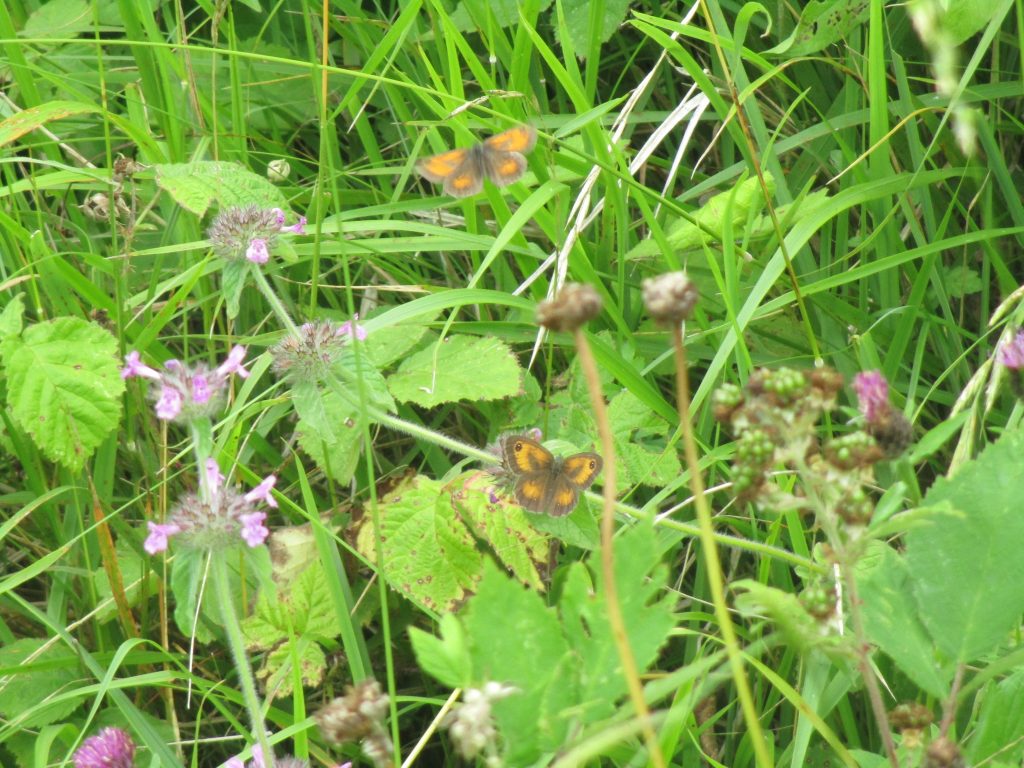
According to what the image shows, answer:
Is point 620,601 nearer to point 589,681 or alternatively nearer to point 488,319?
point 589,681

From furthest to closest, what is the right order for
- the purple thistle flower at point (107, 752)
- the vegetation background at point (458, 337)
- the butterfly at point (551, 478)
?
the vegetation background at point (458, 337) → the butterfly at point (551, 478) → the purple thistle flower at point (107, 752)

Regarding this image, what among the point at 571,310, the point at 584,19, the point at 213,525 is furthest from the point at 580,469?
the point at 584,19

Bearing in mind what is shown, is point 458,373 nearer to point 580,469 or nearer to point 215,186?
point 580,469

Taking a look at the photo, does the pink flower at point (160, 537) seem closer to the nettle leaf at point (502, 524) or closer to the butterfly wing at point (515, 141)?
the nettle leaf at point (502, 524)

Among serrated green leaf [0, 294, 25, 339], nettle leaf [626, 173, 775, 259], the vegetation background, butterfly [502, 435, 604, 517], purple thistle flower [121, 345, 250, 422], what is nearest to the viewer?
purple thistle flower [121, 345, 250, 422]

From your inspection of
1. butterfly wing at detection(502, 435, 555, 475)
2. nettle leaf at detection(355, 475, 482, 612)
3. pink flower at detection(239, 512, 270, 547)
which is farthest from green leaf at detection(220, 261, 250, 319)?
pink flower at detection(239, 512, 270, 547)

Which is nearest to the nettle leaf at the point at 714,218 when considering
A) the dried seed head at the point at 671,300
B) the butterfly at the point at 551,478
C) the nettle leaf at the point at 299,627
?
the butterfly at the point at 551,478

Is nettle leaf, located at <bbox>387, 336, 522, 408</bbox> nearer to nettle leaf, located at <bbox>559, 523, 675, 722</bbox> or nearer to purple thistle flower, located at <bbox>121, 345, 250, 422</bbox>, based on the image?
purple thistle flower, located at <bbox>121, 345, 250, 422</bbox>
